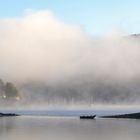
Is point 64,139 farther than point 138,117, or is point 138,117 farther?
point 138,117

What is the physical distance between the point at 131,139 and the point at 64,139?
8722mm

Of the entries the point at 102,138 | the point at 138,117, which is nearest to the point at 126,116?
→ the point at 138,117

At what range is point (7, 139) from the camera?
199ft

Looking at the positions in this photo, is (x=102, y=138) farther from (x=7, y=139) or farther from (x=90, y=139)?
(x=7, y=139)

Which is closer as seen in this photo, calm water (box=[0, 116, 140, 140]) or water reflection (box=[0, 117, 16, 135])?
calm water (box=[0, 116, 140, 140])

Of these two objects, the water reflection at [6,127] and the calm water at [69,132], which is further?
the water reflection at [6,127]

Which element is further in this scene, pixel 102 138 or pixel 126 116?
pixel 126 116

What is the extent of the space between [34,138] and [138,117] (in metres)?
95.7

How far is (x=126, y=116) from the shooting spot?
540ft

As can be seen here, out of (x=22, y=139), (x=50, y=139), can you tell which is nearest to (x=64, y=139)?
(x=50, y=139)

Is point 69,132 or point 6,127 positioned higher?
point 6,127

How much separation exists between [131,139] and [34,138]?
43.2 ft

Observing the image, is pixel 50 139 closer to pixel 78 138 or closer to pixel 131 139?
pixel 78 138

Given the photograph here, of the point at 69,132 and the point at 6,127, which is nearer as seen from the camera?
the point at 69,132
